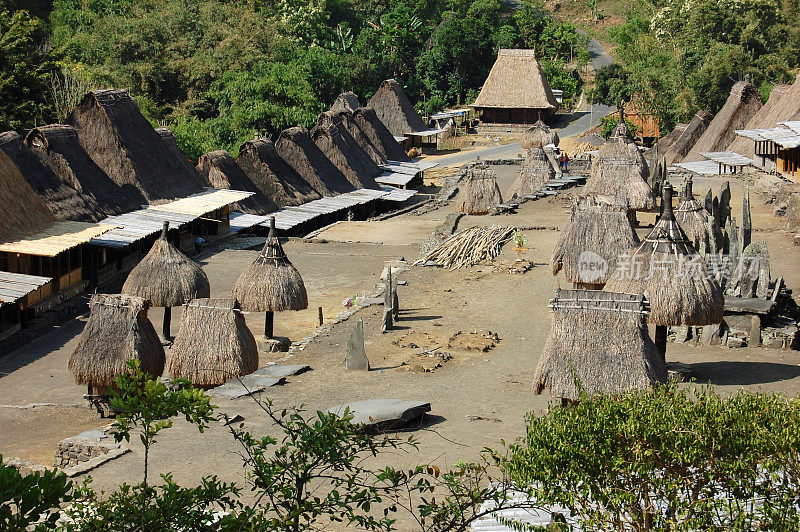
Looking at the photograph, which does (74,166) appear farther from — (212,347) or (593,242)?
(593,242)

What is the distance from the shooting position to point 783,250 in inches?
979

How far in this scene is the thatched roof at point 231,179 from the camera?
31859 millimetres

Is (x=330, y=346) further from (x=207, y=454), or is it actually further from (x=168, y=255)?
(x=207, y=454)

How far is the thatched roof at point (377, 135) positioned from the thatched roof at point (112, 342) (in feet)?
90.4

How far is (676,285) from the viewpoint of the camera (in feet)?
47.9

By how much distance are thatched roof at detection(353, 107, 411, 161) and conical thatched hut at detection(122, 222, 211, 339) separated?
77.5ft

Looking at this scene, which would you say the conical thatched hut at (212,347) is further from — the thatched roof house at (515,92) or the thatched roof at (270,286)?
the thatched roof house at (515,92)

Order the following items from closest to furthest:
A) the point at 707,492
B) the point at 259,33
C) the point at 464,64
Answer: the point at 707,492
the point at 259,33
the point at 464,64

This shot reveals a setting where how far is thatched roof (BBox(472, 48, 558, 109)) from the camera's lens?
55.1 m

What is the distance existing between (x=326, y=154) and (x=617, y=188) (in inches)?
554

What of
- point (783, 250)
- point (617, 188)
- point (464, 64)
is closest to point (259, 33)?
point (464, 64)

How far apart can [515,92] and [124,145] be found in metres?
31.0

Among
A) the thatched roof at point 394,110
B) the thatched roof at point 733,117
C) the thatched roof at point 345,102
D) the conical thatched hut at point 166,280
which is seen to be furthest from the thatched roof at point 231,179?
the thatched roof at point 394,110

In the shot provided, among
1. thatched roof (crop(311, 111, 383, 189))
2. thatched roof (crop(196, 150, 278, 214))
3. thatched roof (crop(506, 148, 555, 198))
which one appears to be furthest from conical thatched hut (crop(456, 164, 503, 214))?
thatched roof (crop(311, 111, 383, 189))
